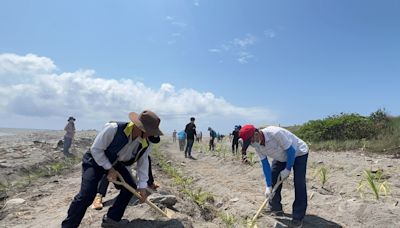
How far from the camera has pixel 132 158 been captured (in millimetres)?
4926

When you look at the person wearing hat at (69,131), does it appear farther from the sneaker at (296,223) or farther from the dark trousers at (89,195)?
the sneaker at (296,223)

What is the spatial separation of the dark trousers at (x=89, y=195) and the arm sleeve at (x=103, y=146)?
5.1 inches

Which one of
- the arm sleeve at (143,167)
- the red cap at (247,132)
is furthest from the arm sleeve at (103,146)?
the red cap at (247,132)

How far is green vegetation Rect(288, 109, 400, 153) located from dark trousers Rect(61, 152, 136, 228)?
1208cm

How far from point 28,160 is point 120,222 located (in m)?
9.02

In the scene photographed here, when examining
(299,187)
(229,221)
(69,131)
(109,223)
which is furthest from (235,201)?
(69,131)

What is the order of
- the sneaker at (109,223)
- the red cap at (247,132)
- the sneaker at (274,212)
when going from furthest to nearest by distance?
the sneaker at (274,212) < the red cap at (247,132) < the sneaker at (109,223)

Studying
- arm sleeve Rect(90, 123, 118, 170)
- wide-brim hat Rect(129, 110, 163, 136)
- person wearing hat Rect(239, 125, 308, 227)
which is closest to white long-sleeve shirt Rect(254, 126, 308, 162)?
person wearing hat Rect(239, 125, 308, 227)

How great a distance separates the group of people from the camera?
4.57m

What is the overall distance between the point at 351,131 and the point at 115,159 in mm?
15286

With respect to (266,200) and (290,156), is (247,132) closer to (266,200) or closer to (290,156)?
(290,156)

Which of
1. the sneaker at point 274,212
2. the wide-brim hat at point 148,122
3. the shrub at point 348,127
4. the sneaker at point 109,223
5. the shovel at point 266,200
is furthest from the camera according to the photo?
the shrub at point 348,127

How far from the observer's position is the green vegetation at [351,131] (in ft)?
52.4

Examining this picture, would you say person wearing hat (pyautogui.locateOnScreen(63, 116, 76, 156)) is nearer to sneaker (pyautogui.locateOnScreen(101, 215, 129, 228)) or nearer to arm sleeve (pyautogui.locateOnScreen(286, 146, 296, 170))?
sneaker (pyautogui.locateOnScreen(101, 215, 129, 228))
